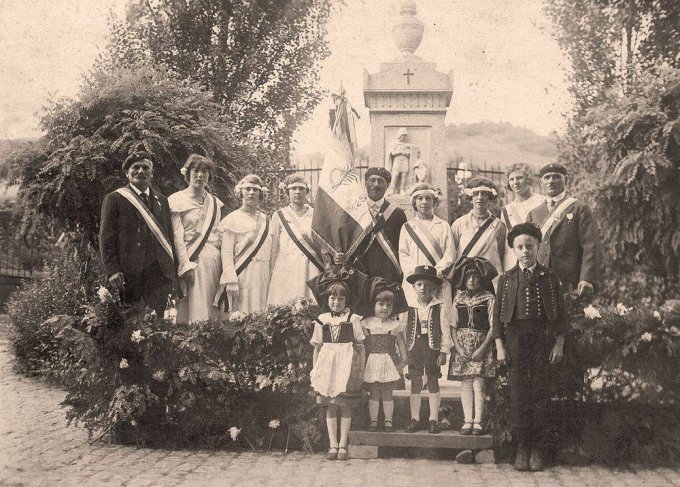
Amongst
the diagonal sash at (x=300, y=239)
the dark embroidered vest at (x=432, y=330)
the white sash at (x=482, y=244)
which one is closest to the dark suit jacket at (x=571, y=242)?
the white sash at (x=482, y=244)

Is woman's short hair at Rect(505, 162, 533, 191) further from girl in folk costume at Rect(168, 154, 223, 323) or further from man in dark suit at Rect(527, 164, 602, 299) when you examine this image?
girl in folk costume at Rect(168, 154, 223, 323)

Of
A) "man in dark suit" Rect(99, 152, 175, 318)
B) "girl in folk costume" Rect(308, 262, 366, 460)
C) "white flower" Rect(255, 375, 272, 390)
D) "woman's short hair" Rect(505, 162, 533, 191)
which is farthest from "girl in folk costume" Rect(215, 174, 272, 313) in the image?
"woman's short hair" Rect(505, 162, 533, 191)

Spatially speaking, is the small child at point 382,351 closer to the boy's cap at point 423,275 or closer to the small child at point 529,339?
the boy's cap at point 423,275

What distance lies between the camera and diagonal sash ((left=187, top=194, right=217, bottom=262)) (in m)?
6.17

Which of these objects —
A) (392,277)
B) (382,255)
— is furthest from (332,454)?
(382,255)

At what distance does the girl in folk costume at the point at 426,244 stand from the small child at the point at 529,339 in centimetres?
79

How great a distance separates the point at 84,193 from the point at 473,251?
4.16 metres

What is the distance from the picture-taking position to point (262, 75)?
47.7 feet

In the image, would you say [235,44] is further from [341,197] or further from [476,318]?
[476,318]

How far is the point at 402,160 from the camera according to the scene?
8109 mm

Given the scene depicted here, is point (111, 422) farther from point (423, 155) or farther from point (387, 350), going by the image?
point (423, 155)

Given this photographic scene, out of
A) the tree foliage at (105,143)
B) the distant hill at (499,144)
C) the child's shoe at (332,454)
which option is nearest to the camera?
the child's shoe at (332,454)

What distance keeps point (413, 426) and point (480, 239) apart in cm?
164

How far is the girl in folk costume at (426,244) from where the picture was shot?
19.1 ft
